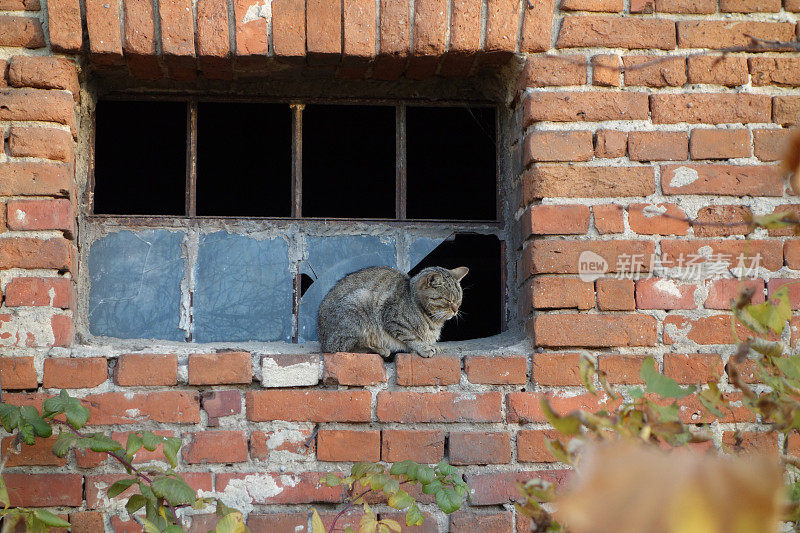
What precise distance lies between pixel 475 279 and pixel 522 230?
0.67 m

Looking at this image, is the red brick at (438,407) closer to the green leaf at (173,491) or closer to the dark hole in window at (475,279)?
the dark hole in window at (475,279)

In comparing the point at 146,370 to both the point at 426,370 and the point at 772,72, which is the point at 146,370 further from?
the point at 772,72

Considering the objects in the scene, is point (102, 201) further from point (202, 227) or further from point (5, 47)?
point (5, 47)

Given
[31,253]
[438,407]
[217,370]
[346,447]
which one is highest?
[31,253]

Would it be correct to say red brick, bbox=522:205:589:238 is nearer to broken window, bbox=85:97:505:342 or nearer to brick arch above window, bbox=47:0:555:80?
broken window, bbox=85:97:505:342

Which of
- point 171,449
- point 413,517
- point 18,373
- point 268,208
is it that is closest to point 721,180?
point 413,517

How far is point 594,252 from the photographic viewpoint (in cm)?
212

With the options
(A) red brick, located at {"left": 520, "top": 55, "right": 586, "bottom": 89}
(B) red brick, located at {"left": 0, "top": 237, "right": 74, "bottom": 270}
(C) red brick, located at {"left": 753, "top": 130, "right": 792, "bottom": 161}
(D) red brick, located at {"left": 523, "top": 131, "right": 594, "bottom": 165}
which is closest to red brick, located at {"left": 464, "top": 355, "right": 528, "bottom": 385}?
(D) red brick, located at {"left": 523, "top": 131, "right": 594, "bottom": 165}

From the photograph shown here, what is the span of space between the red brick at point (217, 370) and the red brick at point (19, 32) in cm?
101

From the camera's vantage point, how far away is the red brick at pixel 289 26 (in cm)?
211

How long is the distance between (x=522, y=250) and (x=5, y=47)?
64.0 inches

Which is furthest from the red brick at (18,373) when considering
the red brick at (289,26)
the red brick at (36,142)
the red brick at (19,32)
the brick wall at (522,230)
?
the red brick at (289,26)

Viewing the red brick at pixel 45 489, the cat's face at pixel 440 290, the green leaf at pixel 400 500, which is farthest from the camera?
the cat's face at pixel 440 290

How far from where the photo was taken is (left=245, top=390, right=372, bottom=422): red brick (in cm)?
203
